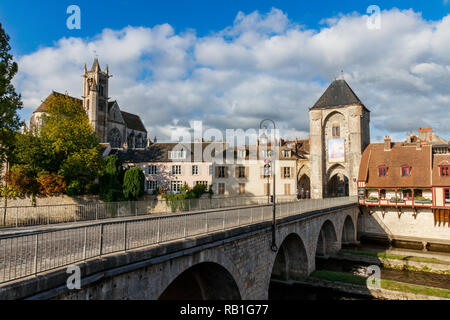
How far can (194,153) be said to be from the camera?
37.8 meters

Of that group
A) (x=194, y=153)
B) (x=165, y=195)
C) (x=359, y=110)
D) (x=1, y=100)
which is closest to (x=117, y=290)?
(x=1, y=100)

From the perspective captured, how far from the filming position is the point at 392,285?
56.8ft

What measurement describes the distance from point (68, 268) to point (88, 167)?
2346 centimetres

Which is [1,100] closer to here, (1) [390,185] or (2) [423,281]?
(2) [423,281]

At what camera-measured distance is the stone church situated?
57688 mm

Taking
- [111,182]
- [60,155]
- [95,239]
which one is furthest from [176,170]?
[95,239]

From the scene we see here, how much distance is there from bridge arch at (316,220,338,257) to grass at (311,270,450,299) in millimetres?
6373

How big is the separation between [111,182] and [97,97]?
111ft

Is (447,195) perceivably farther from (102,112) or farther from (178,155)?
(102,112)

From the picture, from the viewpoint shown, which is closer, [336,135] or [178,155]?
[178,155]

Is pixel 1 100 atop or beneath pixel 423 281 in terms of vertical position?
atop

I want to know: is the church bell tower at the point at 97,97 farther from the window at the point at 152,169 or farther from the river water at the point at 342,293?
the river water at the point at 342,293

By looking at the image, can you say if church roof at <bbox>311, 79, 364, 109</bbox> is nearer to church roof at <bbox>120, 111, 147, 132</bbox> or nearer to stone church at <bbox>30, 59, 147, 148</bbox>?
stone church at <bbox>30, 59, 147, 148</bbox>

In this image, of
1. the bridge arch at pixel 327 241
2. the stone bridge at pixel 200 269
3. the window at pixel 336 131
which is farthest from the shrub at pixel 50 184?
the window at pixel 336 131
